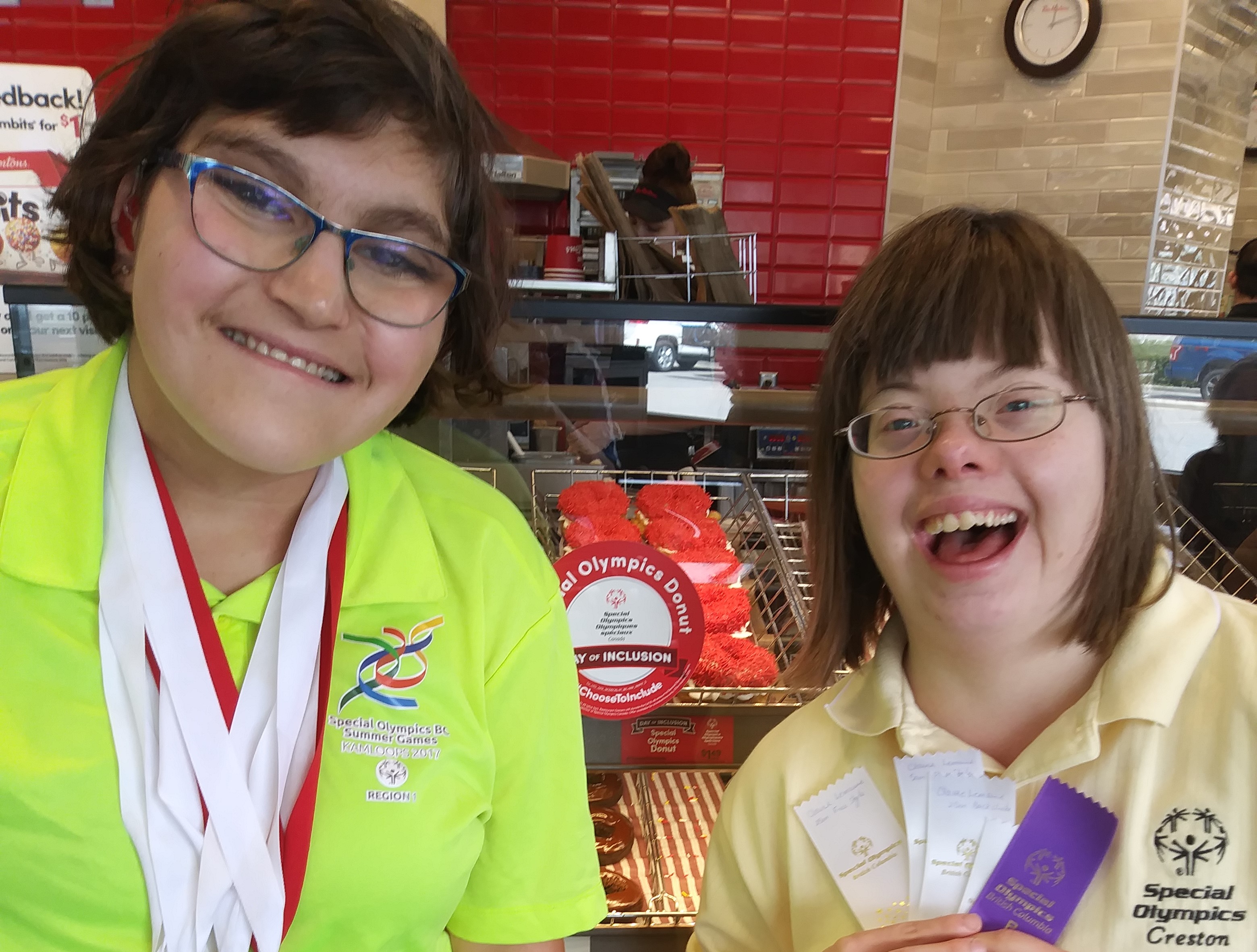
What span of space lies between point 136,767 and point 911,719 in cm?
85

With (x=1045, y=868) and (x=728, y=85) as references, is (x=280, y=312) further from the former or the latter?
(x=728, y=85)

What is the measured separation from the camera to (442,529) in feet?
3.37

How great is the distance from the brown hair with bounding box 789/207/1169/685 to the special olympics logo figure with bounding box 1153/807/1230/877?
185 millimetres

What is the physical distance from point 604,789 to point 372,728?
0.74 metres

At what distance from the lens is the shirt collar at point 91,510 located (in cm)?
86

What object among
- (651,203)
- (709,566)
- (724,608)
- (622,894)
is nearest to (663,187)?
(651,203)

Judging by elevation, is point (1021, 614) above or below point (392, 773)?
above

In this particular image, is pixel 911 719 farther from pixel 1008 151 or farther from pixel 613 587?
pixel 1008 151

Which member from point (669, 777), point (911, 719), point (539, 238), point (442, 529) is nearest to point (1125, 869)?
point (911, 719)

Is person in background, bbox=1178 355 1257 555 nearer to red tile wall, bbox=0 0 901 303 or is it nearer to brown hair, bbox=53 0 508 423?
brown hair, bbox=53 0 508 423

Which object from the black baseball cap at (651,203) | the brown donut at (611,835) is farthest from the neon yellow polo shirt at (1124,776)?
the black baseball cap at (651,203)

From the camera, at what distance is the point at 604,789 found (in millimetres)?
1543

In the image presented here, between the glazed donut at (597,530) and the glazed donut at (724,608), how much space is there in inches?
6.0

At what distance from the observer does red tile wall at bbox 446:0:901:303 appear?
13.9ft
